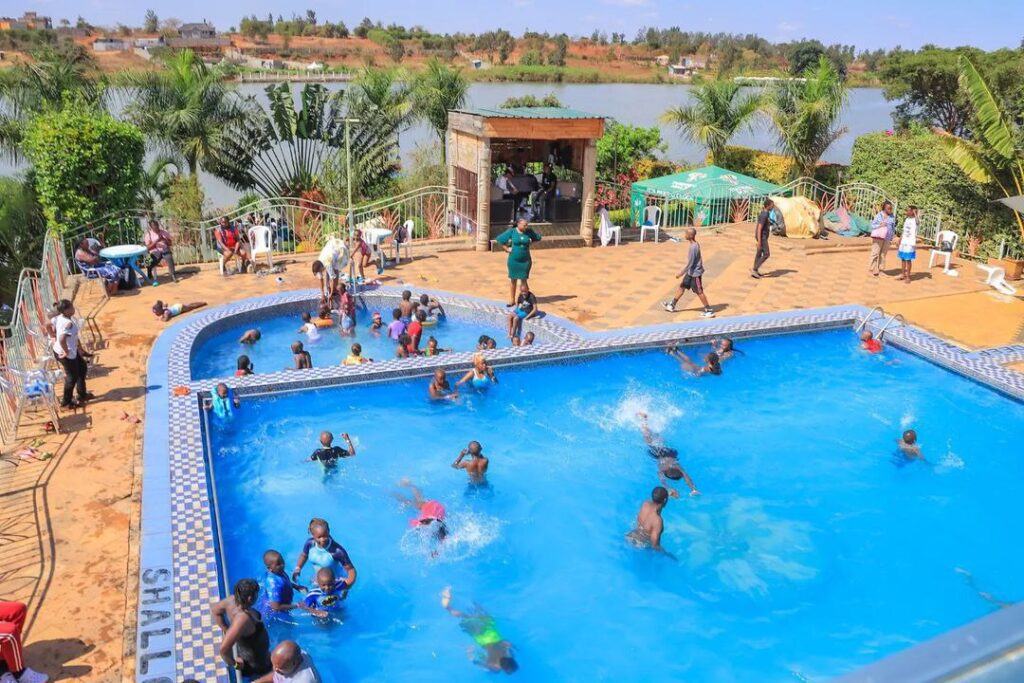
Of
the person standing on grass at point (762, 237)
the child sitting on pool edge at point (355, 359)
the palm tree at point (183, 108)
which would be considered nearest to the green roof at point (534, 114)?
the person standing on grass at point (762, 237)

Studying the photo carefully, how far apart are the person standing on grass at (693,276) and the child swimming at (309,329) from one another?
6713 millimetres

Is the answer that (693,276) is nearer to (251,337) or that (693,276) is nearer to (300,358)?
(300,358)

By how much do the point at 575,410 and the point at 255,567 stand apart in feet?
18.8

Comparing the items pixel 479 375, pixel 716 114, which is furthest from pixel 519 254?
pixel 716 114

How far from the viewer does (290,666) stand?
6281 millimetres

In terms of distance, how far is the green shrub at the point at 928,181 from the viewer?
20750mm

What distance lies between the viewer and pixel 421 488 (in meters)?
10.9

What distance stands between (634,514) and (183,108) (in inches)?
789

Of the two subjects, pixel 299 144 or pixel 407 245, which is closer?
pixel 407 245

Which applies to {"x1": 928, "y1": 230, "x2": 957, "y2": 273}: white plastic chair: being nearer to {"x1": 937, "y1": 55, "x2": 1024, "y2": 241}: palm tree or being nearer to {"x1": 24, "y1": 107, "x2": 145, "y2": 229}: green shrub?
{"x1": 937, "y1": 55, "x2": 1024, "y2": 241}: palm tree

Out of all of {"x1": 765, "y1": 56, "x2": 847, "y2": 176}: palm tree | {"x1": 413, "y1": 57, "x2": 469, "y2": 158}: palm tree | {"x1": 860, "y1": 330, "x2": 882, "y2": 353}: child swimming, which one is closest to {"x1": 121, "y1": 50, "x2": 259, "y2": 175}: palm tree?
{"x1": 413, "y1": 57, "x2": 469, "y2": 158}: palm tree

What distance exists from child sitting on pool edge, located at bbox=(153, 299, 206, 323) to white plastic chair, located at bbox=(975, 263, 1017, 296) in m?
16.7

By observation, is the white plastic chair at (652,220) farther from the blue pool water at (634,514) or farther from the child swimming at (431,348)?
the child swimming at (431,348)

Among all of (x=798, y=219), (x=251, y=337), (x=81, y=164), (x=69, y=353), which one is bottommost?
(x=251, y=337)
